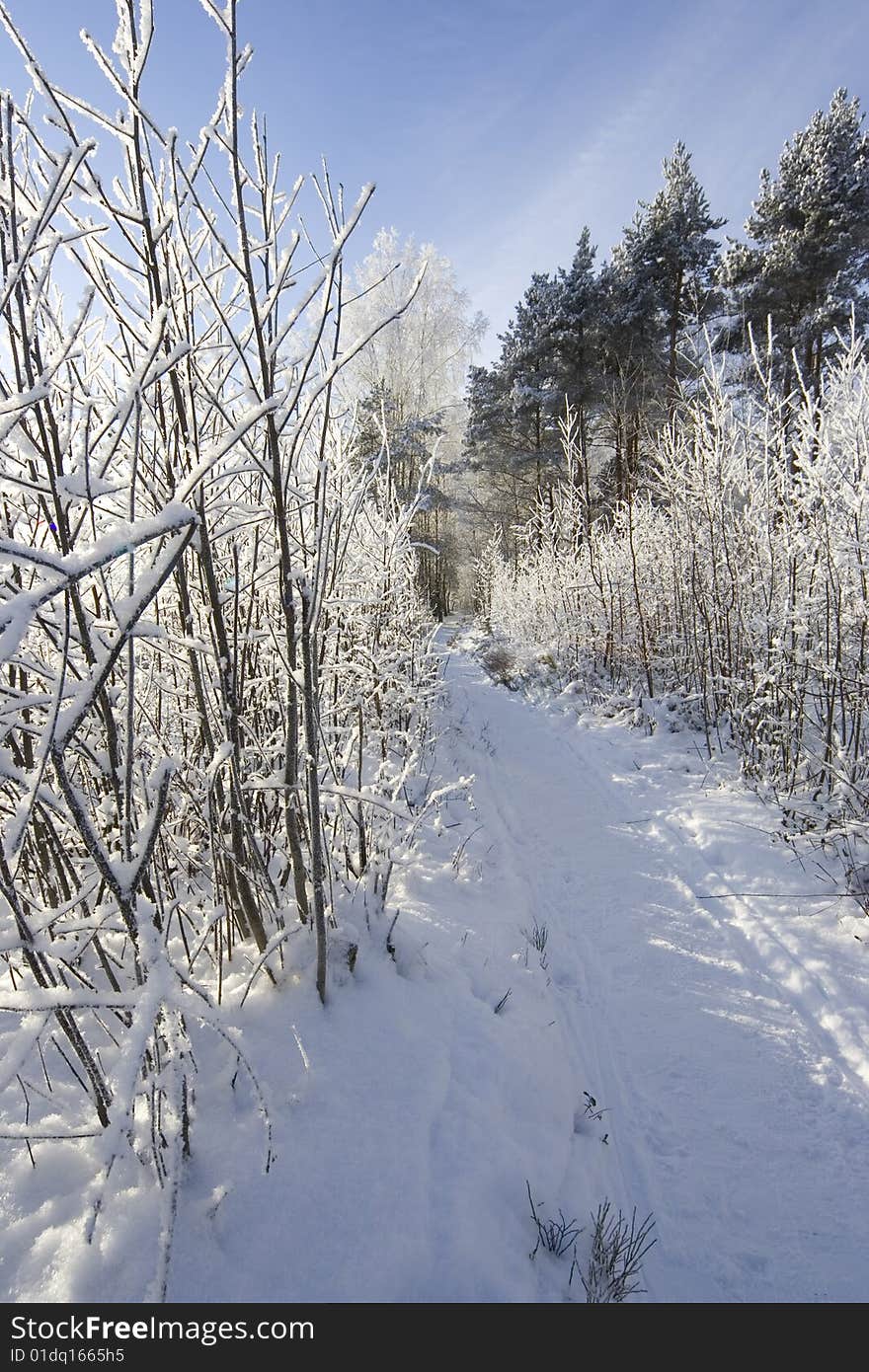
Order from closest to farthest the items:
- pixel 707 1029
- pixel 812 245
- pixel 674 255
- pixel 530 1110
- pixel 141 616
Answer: pixel 141 616, pixel 530 1110, pixel 707 1029, pixel 812 245, pixel 674 255

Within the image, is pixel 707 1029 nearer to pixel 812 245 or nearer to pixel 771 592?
pixel 771 592

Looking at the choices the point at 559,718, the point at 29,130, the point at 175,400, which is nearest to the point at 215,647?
the point at 175,400

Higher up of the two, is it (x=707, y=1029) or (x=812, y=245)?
(x=812, y=245)

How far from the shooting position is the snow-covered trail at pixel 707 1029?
1.59 m

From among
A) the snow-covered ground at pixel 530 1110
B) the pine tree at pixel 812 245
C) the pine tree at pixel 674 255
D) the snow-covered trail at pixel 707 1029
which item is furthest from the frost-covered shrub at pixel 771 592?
the pine tree at pixel 674 255

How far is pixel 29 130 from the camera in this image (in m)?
1.12

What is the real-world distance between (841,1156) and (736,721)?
335 centimetres

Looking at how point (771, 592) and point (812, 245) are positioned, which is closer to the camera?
point (771, 592)

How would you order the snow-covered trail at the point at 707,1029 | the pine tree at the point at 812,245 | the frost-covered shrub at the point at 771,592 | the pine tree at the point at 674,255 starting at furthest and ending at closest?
1. the pine tree at the point at 674,255
2. the pine tree at the point at 812,245
3. the frost-covered shrub at the point at 771,592
4. the snow-covered trail at the point at 707,1029

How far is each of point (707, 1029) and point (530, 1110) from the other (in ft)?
3.18

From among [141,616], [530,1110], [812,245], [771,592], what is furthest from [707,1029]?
[812,245]

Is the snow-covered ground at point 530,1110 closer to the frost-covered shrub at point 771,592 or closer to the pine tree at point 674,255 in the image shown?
the frost-covered shrub at point 771,592

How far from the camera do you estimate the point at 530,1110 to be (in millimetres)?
1824

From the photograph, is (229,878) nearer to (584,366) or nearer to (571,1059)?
(571,1059)
